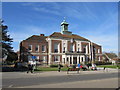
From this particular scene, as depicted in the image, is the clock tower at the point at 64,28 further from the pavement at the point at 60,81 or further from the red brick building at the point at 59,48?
the pavement at the point at 60,81

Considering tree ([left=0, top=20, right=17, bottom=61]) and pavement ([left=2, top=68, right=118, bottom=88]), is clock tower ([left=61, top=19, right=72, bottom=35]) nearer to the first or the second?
tree ([left=0, top=20, right=17, bottom=61])

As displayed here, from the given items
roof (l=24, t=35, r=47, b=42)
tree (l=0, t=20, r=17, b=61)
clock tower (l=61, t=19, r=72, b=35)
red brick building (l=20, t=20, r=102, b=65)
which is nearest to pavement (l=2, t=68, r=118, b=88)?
tree (l=0, t=20, r=17, b=61)

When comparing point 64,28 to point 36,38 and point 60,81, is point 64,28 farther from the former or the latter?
point 60,81

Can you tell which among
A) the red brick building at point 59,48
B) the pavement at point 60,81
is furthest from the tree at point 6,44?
the pavement at point 60,81

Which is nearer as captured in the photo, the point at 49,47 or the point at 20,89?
the point at 20,89

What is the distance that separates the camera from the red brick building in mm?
49156

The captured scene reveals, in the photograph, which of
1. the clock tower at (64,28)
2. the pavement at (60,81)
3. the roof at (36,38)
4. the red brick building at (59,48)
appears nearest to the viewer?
the pavement at (60,81)

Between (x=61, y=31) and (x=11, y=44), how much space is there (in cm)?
2575

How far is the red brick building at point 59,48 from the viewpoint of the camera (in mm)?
49156

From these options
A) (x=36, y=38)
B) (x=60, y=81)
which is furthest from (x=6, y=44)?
(x=60, y=81)

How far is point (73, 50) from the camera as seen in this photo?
5769 cm

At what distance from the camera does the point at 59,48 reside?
54188 mm

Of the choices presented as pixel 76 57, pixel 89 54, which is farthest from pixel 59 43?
pixel 89 54

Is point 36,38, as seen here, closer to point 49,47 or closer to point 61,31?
point 49,47
